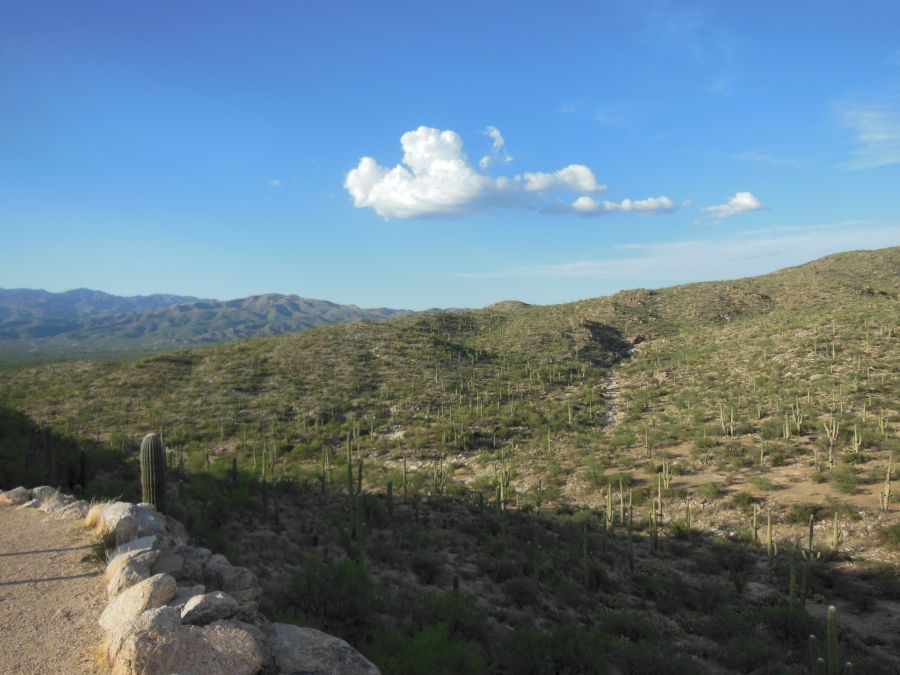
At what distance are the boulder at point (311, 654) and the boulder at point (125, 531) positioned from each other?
3692 mm

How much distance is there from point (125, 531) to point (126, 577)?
1733mm

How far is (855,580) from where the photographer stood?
45.0ft

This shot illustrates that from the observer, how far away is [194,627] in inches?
202

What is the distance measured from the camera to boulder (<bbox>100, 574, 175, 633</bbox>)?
18.7 ft

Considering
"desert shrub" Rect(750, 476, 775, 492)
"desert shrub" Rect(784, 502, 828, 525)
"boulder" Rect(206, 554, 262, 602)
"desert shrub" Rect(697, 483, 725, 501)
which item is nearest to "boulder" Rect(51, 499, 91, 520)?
"boulder" Rect(206, 554, 262, 602)

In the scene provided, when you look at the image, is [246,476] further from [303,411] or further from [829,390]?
[829,390]

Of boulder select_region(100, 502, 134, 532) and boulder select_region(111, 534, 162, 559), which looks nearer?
boulder select_region(111, 534, 162, 559)

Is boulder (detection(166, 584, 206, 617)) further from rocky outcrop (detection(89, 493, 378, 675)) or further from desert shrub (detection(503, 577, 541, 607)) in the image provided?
desert shrub (detection(503, 577, 541, 607))

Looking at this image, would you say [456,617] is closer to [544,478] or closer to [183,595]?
[183,595]

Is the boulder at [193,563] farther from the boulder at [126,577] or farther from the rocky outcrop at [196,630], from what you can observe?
the boulder at [126,577]

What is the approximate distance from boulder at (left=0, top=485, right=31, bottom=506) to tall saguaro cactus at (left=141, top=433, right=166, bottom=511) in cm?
243

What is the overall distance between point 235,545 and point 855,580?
16227 millimetres

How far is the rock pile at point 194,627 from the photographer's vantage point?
488cm

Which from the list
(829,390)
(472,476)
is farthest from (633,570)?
(829,390)
